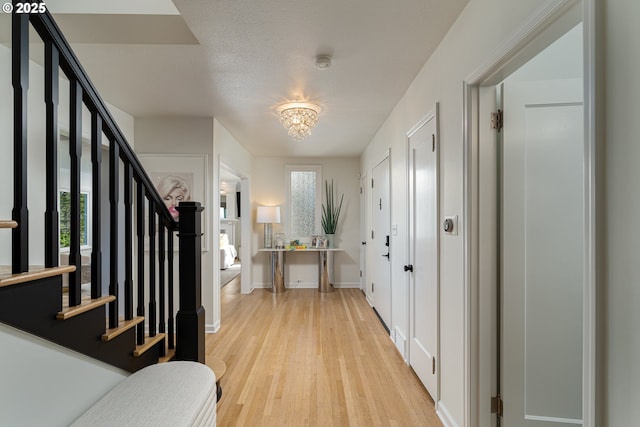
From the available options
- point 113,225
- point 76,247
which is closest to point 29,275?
point 76,247

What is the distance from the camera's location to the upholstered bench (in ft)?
3.52

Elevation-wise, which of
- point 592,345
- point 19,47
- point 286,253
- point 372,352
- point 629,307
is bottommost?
point 372,352

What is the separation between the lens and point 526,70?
1737 mm

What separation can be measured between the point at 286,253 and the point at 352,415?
3.91m

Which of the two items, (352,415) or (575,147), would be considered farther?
(352,415)

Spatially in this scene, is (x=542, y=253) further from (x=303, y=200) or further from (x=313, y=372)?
(x=303, y=200)

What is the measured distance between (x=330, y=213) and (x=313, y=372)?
11.4 ft

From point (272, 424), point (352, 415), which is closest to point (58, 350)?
point (272, 424)

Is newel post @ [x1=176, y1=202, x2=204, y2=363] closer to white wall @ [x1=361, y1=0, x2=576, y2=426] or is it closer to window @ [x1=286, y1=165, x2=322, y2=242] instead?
white wall @ [x1=361, y1=0, x2=576, y2=426]

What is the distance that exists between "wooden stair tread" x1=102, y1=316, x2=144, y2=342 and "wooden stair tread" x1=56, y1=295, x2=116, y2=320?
5.4 inches

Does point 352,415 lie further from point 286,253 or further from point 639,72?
point 286,253

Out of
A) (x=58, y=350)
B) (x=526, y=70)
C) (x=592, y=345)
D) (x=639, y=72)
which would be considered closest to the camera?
(x=639, y=72)

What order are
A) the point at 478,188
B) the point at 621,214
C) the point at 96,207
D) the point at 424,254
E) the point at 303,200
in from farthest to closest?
1. the point at 303,200
2. the point at 424,254
3. the point at 478,188
4. the point at 96,207
5. the point at 621,214

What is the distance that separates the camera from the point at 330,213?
19.1ft
